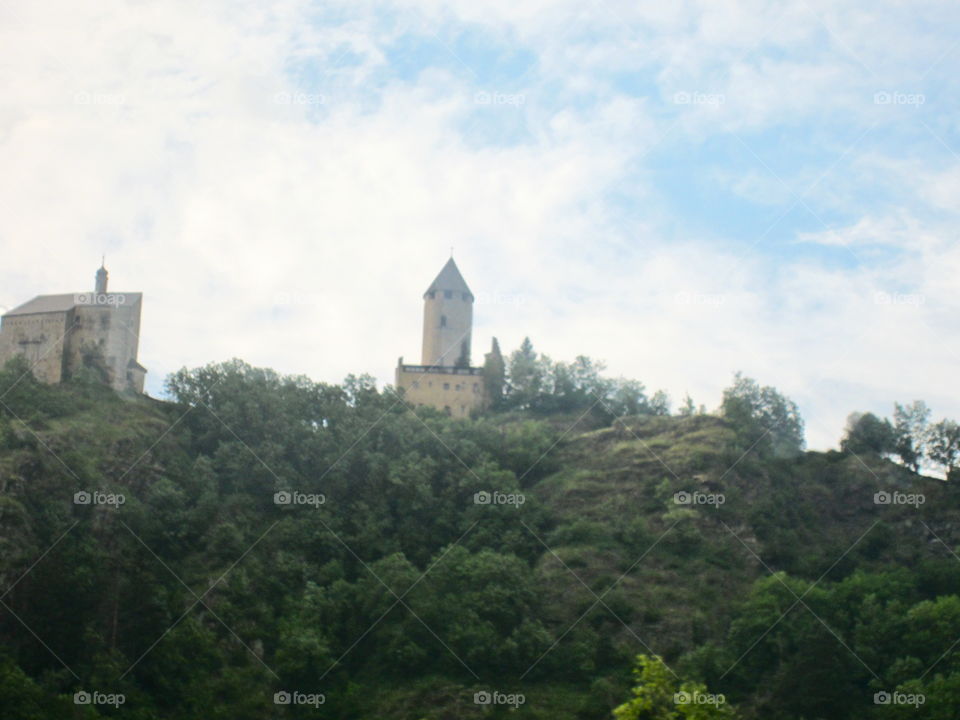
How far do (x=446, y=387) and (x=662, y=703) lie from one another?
4808cm

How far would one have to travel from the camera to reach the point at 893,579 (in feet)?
208

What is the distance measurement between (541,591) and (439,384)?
28.4m

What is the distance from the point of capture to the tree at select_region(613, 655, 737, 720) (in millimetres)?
39062

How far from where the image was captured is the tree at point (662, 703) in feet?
128

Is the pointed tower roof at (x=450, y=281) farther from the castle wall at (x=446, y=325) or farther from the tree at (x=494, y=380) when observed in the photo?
the tree at (x=494, y=380)

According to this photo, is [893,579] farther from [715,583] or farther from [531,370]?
[531,370]

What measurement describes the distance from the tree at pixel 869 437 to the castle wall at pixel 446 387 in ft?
90.4

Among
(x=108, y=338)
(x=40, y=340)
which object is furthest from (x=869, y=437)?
(x=40, y=340)

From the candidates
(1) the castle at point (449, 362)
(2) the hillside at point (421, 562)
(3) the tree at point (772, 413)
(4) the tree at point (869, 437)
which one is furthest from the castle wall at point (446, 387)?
(4) the tree at point (869, 437)

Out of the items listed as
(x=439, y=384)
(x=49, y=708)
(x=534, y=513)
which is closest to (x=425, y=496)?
(x=534, y=513)

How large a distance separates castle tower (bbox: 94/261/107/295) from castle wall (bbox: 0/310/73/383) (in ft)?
8.63

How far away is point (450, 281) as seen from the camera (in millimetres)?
94812

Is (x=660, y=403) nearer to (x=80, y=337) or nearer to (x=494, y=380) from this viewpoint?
(x=494, y=380)

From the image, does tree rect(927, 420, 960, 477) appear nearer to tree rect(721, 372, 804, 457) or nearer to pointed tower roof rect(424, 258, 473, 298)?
tree rect(721, 372, 804, 457)
